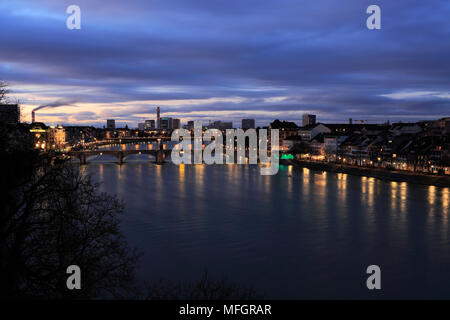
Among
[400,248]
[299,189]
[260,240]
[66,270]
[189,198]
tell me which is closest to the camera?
[66,270]

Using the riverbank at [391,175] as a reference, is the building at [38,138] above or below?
above

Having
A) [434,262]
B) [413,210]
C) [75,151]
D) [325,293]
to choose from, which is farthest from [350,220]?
[75,151]

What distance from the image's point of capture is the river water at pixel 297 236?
544 centimetres

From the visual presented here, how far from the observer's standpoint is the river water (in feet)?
17.8

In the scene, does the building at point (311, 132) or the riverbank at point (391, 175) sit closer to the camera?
the riverbank at point (391, 175)

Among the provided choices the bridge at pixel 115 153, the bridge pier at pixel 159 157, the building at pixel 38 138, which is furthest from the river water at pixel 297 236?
the bridge pier at pixel 159 157

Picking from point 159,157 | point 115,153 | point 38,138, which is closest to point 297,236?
point 38,138

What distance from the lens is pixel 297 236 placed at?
25.7 feet

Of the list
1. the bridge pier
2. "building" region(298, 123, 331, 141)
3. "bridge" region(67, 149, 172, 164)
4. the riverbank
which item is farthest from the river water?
"building" region(298, 123, 331, 141)

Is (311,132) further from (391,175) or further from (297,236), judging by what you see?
(297,236)

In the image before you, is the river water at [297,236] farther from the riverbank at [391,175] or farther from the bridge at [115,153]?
the bridge at [115,153]
